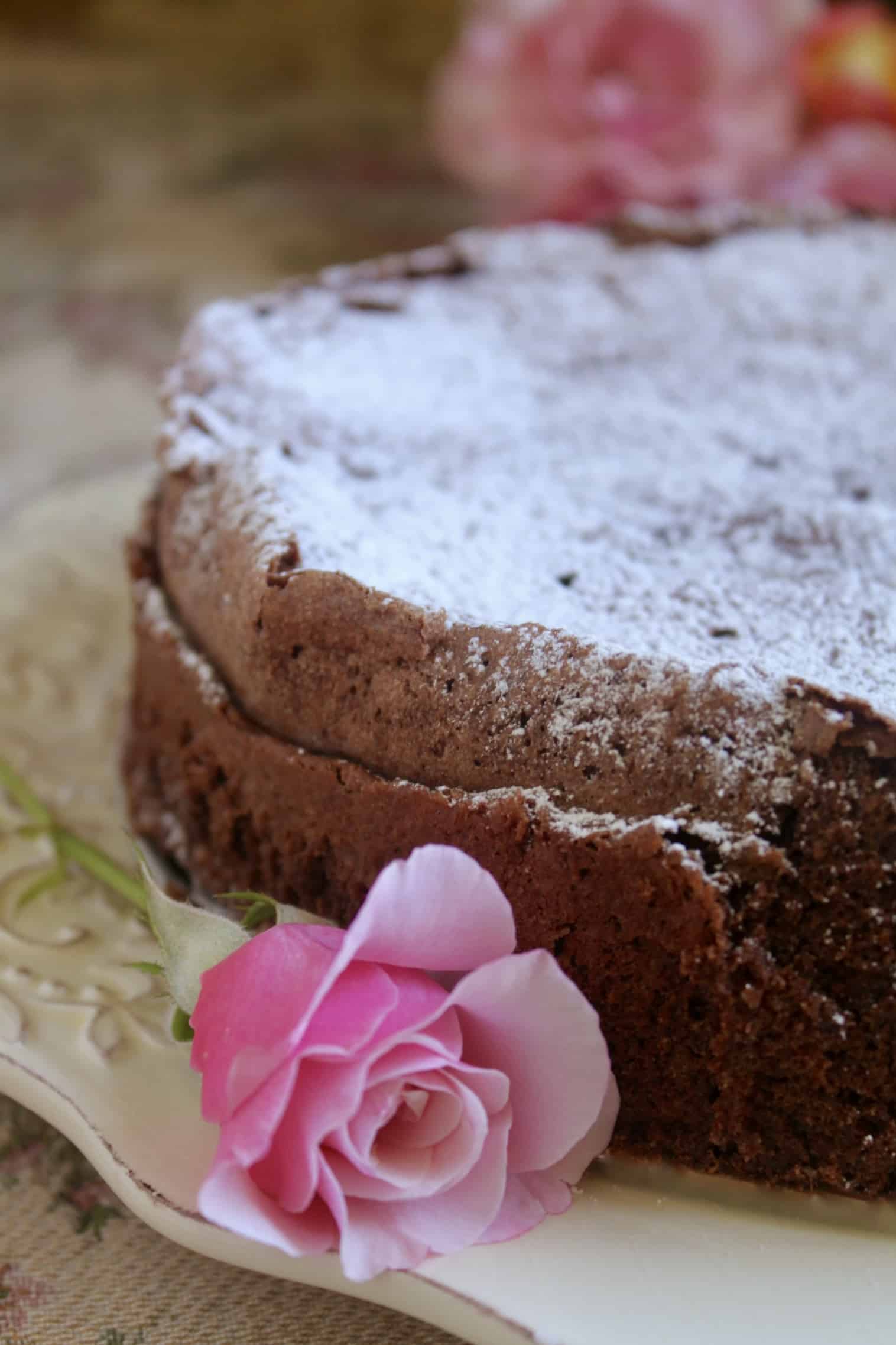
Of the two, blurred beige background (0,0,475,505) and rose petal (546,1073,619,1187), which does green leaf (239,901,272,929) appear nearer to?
rose petal (546,1073,619,1187)

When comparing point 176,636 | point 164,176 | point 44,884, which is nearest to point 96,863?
point 44,884

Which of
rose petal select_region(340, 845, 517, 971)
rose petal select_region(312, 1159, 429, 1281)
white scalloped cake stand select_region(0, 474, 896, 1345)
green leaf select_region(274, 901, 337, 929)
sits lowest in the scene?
white scalloped cake stand select_region(0, 474, 896, 1345)

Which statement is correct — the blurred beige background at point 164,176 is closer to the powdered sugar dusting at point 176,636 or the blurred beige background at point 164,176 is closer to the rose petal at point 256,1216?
the powdered sugar dusting at point 176,636

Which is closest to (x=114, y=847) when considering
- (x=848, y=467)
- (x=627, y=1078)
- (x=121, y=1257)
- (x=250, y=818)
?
(x=250, y=818)

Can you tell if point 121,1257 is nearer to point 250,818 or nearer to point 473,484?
point 250,818

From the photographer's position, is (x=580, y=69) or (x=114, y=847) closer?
(x=114, y=847)

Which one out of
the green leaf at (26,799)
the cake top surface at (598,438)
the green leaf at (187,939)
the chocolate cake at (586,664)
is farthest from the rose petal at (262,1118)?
the green leaf at (26,799)

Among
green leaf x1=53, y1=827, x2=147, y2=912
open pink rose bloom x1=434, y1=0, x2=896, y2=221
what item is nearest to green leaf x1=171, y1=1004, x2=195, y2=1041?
green leaf x1=53, y1=827, x2=147, y2=912
